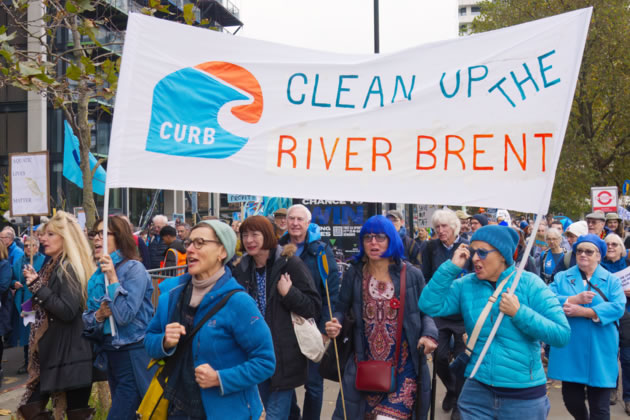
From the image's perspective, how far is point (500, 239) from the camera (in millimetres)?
3934

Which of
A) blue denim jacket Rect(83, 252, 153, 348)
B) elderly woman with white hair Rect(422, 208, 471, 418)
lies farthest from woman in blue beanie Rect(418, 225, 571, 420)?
elderly woman with white hair Rect(422, 208, 471, 418)

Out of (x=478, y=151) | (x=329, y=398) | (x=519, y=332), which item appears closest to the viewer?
(x=519, y=332)

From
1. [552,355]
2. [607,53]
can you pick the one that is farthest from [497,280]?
[607,53]

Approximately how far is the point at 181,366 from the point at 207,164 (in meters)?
1.42

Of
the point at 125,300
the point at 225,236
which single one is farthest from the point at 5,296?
the point at 225,236

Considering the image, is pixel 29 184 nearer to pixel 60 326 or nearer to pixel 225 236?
pixel 60 326

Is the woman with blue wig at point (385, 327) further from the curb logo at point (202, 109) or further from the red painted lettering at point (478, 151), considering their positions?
the curb logo at point (202, 109)

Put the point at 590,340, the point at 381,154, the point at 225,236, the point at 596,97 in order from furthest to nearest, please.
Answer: the point at 596,97 → the point at 590,340 → the point at 381,154 → the point at 225,236

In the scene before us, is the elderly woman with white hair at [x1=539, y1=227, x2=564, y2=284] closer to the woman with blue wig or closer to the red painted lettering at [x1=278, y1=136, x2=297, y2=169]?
the woman with blue wig

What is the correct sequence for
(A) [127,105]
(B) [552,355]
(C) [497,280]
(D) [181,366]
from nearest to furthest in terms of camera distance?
(D) [181,366] < (C) [497,280] < (A) [127,105] < (B) [552,355]

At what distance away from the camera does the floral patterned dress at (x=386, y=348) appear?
14.3 feet

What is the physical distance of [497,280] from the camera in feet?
13.0

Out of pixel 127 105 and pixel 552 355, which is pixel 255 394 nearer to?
pixel 127 105

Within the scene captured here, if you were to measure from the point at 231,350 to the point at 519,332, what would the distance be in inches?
66.3
